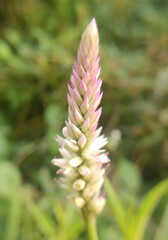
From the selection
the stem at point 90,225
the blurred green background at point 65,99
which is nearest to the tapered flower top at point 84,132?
the stem at point 90,225

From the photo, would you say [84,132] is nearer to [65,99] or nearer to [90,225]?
[90,225]

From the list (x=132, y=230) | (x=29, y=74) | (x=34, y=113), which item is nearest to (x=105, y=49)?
(x=29, y=74)

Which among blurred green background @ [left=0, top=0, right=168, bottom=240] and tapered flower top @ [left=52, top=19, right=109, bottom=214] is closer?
tapered flower top @ [left=52, top=19, right=109, bottom=214]

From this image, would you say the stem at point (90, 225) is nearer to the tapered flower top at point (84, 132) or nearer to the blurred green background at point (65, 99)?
the tapered flower top at point (84, 132)

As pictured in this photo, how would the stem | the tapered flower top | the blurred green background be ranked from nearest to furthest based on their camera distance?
the tapered flower top, the stem, the blurred green background

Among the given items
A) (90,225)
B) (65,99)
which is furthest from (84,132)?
(65,99)

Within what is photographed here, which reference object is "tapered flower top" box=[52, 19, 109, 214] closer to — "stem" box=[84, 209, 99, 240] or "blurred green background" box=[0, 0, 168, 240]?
→ "stem" box=[84, 209, 99, 240]

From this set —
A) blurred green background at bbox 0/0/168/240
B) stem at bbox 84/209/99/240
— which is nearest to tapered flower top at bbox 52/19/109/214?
stem at bbox 84/209/99/240

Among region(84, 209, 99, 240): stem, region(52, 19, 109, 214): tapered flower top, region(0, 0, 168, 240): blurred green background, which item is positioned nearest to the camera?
Answer: region(52, 19, 109, 214): tapered flower top
